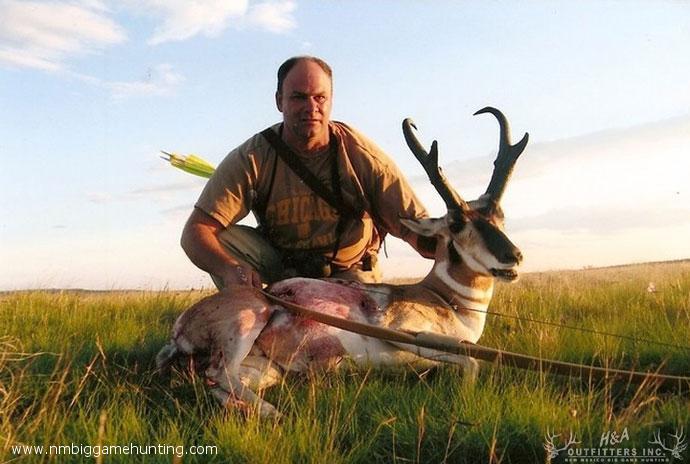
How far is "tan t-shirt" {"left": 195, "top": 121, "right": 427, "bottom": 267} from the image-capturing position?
6039 mm

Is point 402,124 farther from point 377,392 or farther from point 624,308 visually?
point 624,308

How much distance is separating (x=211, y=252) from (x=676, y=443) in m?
3.60

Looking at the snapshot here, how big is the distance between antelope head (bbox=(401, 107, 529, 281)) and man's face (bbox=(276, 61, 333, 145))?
92cm

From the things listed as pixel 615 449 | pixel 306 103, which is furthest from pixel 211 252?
pixel 615 449

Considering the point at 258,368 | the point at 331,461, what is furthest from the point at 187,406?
the point at 331,461

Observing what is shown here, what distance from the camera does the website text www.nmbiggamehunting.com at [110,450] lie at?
321cm

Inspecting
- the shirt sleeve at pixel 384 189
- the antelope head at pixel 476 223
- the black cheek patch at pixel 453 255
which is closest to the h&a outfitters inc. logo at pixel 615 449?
the antelope head at pixel 476 223

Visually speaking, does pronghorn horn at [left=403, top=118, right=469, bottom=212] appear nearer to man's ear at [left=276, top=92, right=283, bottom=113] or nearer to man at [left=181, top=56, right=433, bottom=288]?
man at [left=181, top=56, right=433, bottom=288]

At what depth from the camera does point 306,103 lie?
5.99 metres

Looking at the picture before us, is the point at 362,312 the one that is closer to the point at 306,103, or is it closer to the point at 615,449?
the point at 615,449

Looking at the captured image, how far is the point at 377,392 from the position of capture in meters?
4.07

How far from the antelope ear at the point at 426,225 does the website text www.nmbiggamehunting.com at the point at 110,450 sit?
7.82 ft

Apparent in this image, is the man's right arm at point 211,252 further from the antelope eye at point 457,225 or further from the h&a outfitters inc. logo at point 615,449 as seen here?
the h&a outfitters inc. logo at point 615,449

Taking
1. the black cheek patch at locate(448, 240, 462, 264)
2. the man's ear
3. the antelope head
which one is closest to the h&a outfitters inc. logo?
the antelope head
